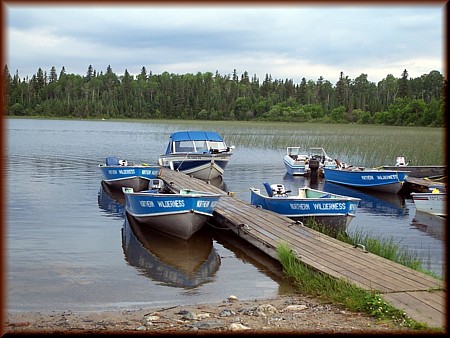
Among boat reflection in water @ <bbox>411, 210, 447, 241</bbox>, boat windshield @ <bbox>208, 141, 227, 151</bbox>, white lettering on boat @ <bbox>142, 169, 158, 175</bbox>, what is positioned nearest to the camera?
boat reflection in water @ <bbox>411, 210, 447, 241</bbox>

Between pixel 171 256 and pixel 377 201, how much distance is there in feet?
42.3

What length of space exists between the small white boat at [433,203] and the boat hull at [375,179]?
574 cm

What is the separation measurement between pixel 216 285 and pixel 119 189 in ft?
46.5

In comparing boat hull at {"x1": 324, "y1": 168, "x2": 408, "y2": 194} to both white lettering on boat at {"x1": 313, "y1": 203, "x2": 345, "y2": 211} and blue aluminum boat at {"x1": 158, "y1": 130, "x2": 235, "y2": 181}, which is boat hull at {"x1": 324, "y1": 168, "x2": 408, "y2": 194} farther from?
white lettering on boat at {"x1": 313, "y1": 203, "x2": 345, "y2": 211}

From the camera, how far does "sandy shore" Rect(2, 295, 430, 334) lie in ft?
23.8

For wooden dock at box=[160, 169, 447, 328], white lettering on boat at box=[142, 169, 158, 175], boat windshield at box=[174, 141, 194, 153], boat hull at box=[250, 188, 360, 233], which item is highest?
boat windshield at box=[174, 141, 194, 153]

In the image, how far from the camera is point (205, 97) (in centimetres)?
12069

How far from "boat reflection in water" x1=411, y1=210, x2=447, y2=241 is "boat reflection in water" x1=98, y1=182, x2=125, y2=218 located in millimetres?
9675

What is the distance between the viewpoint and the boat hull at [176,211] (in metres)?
14.3

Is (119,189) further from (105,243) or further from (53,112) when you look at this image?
(53,112)

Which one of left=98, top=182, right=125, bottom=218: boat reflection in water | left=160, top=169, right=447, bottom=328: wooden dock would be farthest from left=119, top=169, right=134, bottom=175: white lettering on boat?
left=160, top=169, right=447, bottom=328: wooden dock

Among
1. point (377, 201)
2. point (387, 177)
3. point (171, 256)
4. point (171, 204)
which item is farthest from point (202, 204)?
point (387, 177)

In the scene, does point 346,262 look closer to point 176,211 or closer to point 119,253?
point 176,211

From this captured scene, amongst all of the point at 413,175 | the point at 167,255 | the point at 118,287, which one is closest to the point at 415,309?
the point at 118,287
